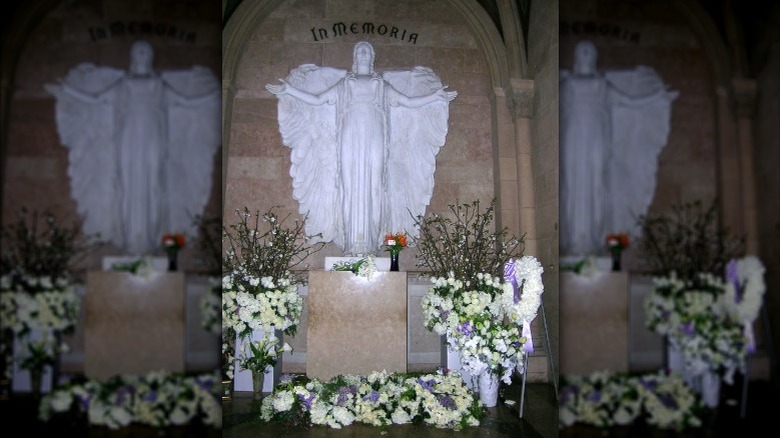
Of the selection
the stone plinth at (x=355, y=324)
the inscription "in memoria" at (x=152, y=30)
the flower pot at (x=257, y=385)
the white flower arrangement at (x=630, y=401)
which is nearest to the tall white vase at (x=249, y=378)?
the flower pot at (x=257, y=385)

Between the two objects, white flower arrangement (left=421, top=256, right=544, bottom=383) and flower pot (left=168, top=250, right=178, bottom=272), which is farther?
white flower arrangement (left=421, top=256, right=544, bottom=383)

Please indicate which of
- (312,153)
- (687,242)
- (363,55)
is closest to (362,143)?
(312,153)

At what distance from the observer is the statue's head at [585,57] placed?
142cm

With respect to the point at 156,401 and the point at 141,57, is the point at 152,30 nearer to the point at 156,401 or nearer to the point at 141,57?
the point at 141,57

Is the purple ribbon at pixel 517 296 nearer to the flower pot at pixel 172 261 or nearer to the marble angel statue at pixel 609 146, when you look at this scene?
the marble angel statue at pixel 609 146

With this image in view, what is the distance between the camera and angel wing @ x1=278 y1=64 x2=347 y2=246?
7.36 metres

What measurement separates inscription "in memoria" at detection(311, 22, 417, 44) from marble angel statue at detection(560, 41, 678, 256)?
263 inches

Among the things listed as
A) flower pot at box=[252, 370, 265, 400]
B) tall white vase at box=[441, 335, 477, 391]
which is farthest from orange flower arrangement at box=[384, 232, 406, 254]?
flower pot at box=[252, 370, 265, 400]

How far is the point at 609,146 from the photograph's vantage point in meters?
1.37

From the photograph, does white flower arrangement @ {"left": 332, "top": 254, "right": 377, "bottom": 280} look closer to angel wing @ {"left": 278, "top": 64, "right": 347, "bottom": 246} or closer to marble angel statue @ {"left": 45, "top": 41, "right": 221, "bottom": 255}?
angel wing @ {"left": 278, "top": 64, "right": 347, "bottom": 246}

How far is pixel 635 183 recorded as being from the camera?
134 cm

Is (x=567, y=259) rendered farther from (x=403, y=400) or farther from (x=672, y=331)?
(x=403, y=400)

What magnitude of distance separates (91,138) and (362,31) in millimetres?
6564

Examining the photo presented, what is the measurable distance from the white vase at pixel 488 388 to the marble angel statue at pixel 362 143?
2253 mm
